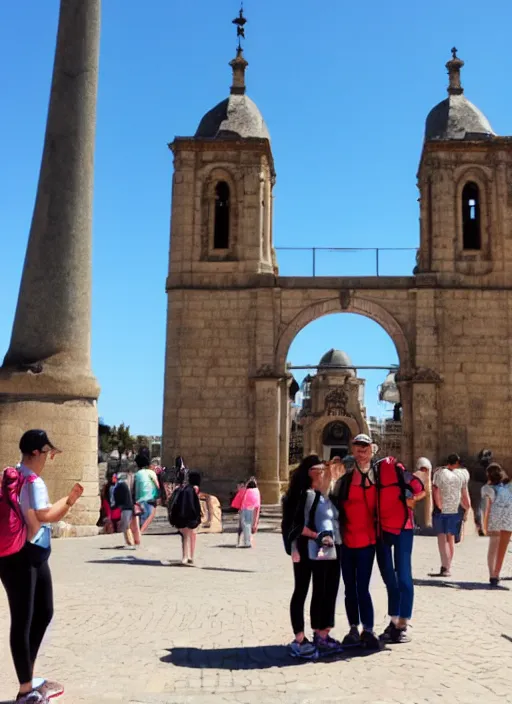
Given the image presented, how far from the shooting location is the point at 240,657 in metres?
5.67

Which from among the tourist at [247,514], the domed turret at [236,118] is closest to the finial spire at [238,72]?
the domed turret at [236,118]

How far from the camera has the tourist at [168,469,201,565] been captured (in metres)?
10.9

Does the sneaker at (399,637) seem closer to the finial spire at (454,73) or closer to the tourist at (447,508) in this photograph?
the tourist at (447,508)

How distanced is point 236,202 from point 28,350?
45.2 feet

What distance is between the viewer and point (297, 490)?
6000 mm

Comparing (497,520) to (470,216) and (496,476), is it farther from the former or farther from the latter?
(470,216)

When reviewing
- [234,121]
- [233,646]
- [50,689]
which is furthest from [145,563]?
[234,121]

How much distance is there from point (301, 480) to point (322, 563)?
616mm

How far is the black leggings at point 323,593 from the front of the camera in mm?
→ 5738

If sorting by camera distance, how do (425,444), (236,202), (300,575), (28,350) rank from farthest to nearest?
(236,202), (425,444), (28,350), (300,575)

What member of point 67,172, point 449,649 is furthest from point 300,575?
point 67,172

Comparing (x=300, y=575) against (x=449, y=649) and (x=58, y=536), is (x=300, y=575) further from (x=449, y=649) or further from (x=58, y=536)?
(x=58, y=536)

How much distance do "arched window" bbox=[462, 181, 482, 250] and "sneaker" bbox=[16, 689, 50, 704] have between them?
23.1 metres

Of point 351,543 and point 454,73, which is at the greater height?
point 454,73
